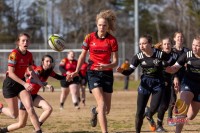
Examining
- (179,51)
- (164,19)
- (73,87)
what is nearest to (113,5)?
(164,19)

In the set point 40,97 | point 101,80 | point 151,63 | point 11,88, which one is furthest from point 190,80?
point 11,88

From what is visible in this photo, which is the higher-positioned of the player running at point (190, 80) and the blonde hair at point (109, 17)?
the blonde hair at point (109, 17)

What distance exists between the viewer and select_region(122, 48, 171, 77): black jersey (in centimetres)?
988

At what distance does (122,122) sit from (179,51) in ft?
8.81

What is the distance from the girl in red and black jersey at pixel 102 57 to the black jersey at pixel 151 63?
38 cm

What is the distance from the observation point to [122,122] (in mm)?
13125

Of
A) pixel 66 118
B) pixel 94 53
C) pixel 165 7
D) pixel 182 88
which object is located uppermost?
pixel 165 7

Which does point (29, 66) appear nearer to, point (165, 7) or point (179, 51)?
point (179, 51)

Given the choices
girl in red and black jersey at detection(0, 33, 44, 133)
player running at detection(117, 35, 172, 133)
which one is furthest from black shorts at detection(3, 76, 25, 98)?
player running at detection(117, 35, 172, 133)

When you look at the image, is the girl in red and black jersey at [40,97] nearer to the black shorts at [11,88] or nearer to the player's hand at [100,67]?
the black shorts at [11,88]

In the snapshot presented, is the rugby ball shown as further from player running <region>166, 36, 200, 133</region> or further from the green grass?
the green grass

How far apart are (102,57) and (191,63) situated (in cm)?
162

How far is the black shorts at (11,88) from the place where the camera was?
33.0 feet

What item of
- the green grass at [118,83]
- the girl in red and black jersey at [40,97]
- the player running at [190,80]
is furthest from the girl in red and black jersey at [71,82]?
the green grass at [118,83]
